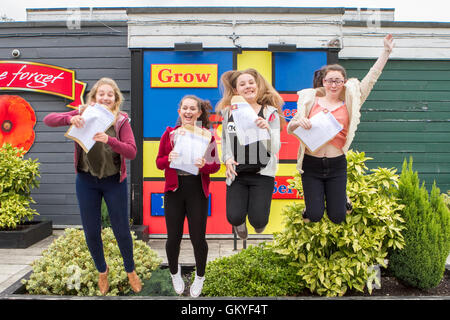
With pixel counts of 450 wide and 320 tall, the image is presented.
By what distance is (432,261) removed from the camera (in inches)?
→ 145

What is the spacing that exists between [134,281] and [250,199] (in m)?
1.37

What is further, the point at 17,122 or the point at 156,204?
the point at 17,122

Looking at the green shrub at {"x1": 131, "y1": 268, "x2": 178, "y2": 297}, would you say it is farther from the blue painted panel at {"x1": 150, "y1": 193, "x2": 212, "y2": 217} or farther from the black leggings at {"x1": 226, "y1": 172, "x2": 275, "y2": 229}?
the blue painted panel at {"x1": 150, "y1": 193, "x2": 212, "y2": 217}

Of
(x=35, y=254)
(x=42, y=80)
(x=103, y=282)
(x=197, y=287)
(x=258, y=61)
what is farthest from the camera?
(x=42, y=80)

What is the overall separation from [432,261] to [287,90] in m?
3.25

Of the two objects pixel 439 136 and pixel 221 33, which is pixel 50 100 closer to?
pixel 221 33

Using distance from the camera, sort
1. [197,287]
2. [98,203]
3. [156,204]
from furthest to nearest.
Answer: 1. [156,204]
2. [197,287]
3. [98,203]

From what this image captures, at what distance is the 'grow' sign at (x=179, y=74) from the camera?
5809 millimetres

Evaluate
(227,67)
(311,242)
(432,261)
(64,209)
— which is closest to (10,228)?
(64,209)

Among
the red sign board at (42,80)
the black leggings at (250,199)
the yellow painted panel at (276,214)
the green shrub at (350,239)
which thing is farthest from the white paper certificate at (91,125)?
the red sign board at (42,80)

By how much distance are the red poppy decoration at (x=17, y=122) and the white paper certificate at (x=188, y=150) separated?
5.14 m

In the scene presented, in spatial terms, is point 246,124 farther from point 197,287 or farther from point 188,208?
point 197,287

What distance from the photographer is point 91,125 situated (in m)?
2.69

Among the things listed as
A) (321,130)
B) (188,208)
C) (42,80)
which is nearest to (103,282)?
(188,208)
